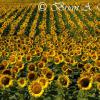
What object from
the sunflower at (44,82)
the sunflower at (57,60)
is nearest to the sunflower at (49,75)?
the sunflower at (44,82)

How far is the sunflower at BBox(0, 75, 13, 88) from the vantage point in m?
6.81

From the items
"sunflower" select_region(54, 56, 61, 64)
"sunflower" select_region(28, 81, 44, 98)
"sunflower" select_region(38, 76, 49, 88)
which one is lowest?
"sunflower" select_region(28, 81, 44, 98)

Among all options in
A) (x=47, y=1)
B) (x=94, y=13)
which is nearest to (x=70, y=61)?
(x=94, y=13)

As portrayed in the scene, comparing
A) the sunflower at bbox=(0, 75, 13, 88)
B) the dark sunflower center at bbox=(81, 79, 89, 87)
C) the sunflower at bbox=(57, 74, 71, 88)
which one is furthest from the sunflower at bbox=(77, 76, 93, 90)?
the sunflower at bbox=(0, 75, 13, 88)

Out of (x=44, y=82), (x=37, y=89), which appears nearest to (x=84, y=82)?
(x=44, y=82)

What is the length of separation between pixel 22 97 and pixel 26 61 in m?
2.60

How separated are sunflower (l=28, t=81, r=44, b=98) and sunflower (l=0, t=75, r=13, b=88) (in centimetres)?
61

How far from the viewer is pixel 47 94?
21.9ft

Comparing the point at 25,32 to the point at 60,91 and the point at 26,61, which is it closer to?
the point at 26,61

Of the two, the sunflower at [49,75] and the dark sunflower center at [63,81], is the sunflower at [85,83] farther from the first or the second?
the sunflower at [49,75]

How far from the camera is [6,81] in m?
6.88

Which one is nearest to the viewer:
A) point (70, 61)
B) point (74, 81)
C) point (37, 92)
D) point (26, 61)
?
point (37, 92)

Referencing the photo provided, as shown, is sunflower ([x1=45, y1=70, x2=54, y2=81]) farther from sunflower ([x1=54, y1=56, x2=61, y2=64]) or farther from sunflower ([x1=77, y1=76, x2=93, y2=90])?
sunflower ([x1=54, y1=56, x2=61, y2=64])

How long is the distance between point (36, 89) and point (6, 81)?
2.69 feet
